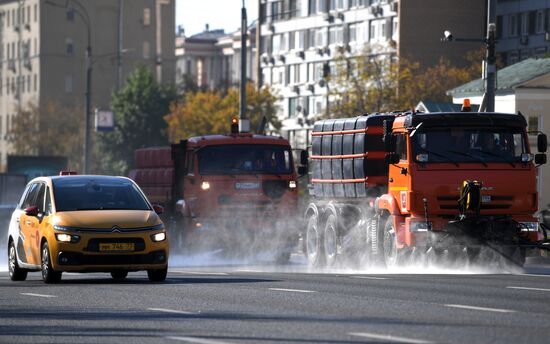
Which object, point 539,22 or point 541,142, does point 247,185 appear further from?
point 539,22

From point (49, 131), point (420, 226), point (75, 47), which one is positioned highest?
point (75, 47)

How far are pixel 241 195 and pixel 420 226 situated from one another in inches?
372

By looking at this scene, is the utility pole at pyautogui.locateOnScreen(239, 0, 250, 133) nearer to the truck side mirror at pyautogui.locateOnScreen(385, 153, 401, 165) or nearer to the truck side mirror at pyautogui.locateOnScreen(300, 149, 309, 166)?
the truck side mirror at pyautogui.locateOnScreen(300, 149, 309, 166)

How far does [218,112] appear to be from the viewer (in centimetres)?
12788

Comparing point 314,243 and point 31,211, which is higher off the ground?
point 31,211

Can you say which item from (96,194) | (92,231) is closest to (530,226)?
(96,194)

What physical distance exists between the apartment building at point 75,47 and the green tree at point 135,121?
23558mm

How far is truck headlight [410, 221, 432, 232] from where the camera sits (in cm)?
3098

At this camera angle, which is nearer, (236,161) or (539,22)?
(236,161)

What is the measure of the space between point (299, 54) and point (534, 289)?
118 meters

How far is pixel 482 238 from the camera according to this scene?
30.9m

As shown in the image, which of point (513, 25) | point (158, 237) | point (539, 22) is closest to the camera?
point (158, 237)

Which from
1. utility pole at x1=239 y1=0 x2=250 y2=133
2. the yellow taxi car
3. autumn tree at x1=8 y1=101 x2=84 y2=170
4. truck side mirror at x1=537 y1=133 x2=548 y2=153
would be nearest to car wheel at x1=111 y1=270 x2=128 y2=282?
the yellow taxi car

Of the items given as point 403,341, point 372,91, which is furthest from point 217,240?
point 372,91
